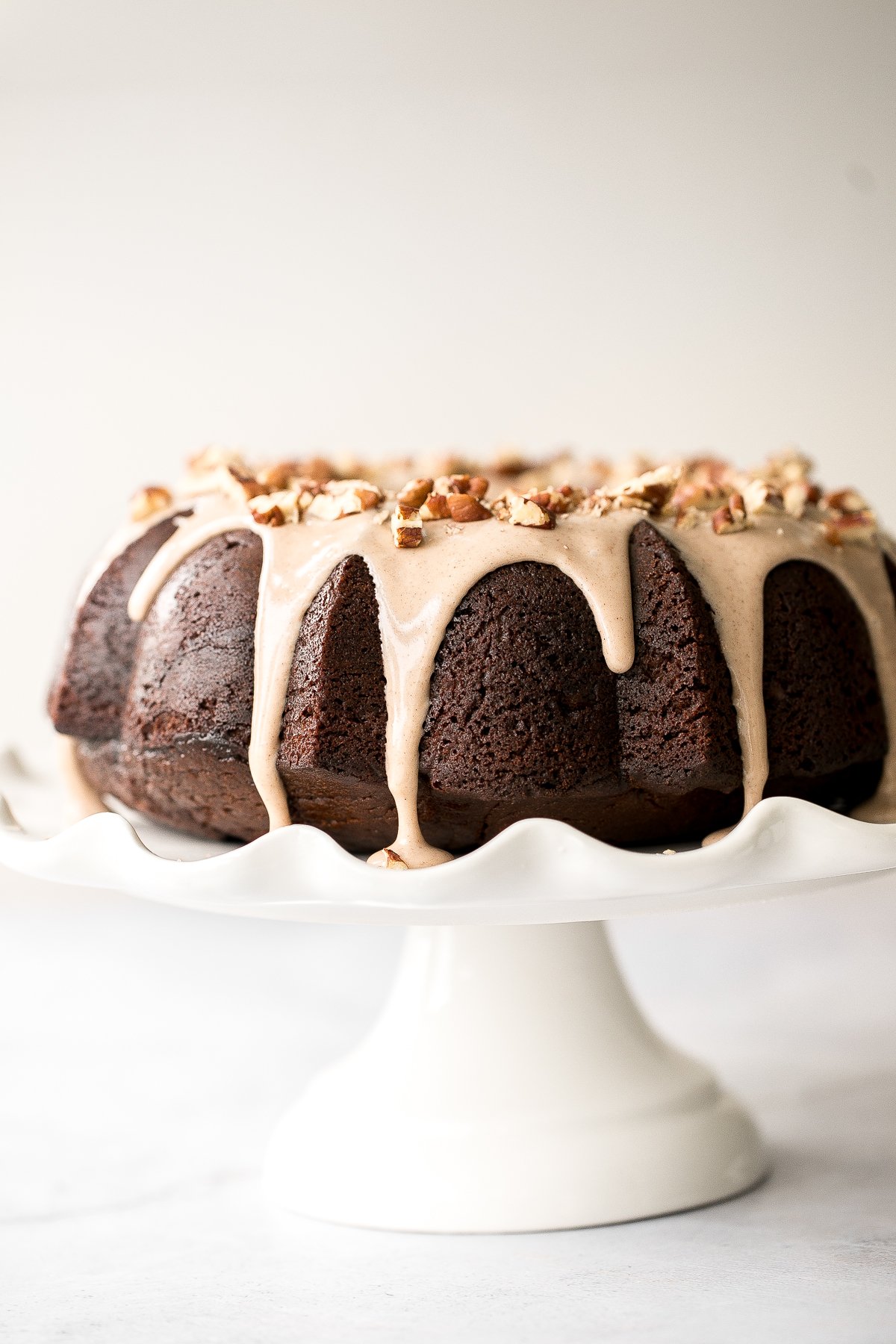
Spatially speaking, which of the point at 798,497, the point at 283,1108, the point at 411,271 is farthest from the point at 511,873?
the point at 411,271

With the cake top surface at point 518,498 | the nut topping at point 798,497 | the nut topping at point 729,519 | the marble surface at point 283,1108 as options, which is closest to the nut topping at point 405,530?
the cake top surface at point 518,498

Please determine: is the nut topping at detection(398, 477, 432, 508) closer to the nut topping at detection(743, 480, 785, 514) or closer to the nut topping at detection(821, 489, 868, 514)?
the nut topping at detection(743, 480, 785, 514)

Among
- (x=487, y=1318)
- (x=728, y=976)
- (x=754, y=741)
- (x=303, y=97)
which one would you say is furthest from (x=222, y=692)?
Result: (x=303, y=97)

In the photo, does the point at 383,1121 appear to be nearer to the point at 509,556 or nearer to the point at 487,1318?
the point at 487,1318

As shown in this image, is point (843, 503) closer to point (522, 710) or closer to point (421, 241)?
point (522, 710)

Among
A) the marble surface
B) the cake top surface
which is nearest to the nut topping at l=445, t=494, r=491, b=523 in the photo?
the cake top surface

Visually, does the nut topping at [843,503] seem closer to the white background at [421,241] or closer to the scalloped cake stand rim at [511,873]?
the scalloped cake stand rim at [511,873]
